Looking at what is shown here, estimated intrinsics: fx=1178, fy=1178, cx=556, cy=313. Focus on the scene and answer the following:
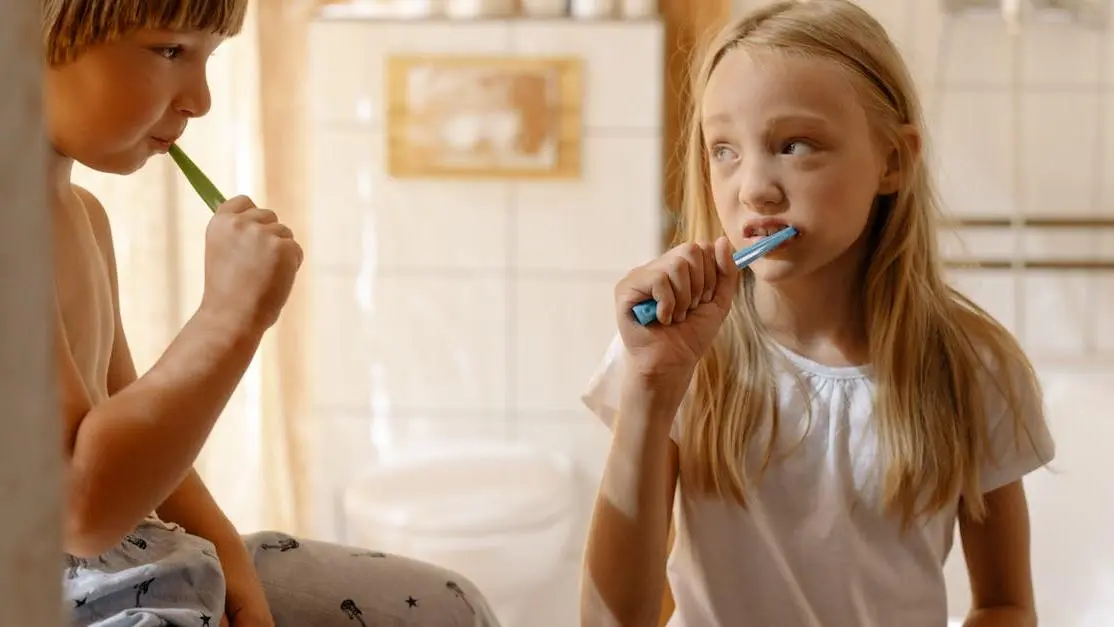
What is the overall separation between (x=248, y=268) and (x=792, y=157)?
0.43m

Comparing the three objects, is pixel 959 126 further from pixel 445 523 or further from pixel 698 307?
pixel 698 307

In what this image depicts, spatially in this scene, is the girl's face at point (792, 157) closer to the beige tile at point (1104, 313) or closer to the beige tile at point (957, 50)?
the beige tile at point (957, 50)

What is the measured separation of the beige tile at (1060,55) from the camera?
83.4 inches

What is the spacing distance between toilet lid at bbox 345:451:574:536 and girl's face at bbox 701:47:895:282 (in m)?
0.93

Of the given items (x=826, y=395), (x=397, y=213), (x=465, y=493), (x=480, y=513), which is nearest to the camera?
(x=826, y=395)

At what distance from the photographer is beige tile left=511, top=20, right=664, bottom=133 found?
6.70ft

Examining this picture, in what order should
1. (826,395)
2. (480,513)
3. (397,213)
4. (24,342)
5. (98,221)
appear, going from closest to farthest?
(24,342)
(98,221)
(826,395)
(480,513)
(397,213)

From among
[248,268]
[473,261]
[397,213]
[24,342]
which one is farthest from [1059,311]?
[24,342]

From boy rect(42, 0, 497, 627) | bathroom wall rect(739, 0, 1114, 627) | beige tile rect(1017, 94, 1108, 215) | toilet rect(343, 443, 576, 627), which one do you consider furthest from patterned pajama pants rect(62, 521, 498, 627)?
beige tile rect(1017, 94, 1108, 215)

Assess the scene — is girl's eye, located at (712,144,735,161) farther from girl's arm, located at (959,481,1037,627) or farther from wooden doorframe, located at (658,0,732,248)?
wooden doorframe, located at (658,0,732,248)

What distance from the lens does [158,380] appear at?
66 centimetres

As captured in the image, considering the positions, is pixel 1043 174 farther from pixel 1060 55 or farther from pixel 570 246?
pixel 570 246

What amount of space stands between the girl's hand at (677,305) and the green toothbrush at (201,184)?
284 millimetres

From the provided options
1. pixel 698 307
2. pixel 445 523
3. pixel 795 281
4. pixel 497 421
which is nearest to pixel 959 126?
pixel 497 421
